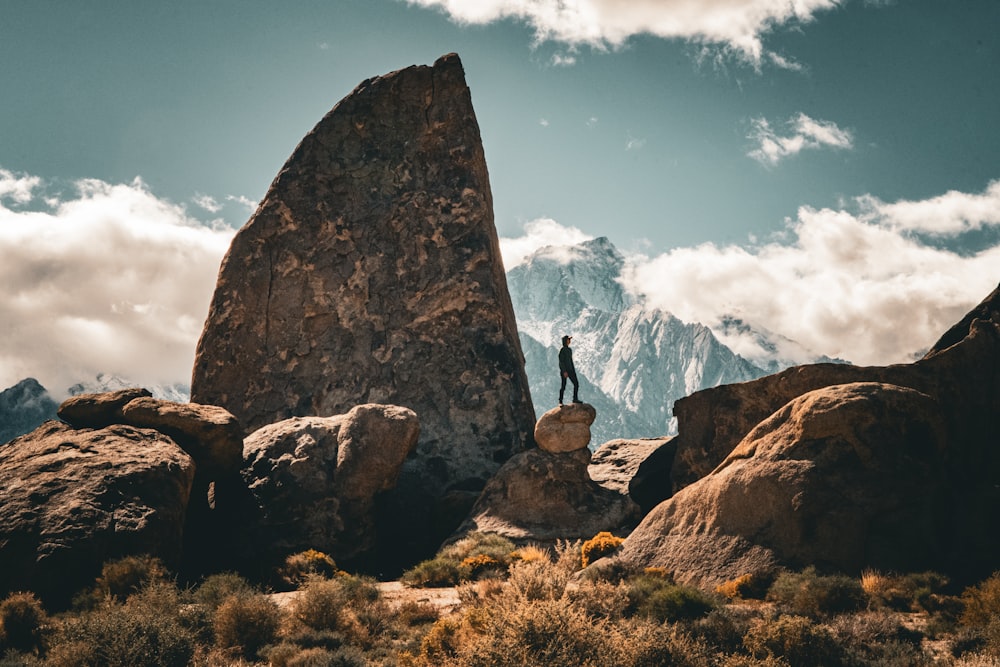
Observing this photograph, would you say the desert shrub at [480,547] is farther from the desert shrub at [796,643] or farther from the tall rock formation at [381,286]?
the desert shrub at [796,643]

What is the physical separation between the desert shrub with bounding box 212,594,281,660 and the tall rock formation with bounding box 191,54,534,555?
1264 centimetres

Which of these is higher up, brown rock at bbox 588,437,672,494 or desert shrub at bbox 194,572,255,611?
brown rock at bbox 588,437,672,494

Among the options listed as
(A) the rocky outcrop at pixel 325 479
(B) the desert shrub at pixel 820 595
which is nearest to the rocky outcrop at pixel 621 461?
(A) the rocky outcrop at pixel 325 479

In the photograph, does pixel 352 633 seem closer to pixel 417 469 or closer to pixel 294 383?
pixel 417 469

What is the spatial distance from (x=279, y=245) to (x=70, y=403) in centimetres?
1095

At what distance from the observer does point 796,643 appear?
8.62 m

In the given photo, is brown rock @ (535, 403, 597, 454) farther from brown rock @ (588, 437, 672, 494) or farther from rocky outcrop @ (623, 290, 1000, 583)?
rocky outcrop @ (623, 290, 1000, 583)

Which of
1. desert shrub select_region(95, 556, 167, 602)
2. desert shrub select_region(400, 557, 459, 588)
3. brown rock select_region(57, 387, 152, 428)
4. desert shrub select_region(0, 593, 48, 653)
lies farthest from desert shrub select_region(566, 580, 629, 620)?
brown rock select_region(57, 387, 152, 428)

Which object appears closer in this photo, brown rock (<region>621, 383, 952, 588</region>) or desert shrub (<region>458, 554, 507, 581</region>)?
brown rock (<region>621, 383, 952, 588</region>)

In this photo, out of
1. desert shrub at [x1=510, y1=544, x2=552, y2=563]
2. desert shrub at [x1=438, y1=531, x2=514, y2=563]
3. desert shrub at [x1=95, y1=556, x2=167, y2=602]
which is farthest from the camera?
desert shrub at [x1=438, y1=531, x2=514, y2=563]

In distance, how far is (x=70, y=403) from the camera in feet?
57.1

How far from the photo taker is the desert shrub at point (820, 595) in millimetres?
10094

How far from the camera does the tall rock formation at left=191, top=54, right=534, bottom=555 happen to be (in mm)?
24219

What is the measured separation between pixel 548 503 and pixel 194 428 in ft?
27.0
